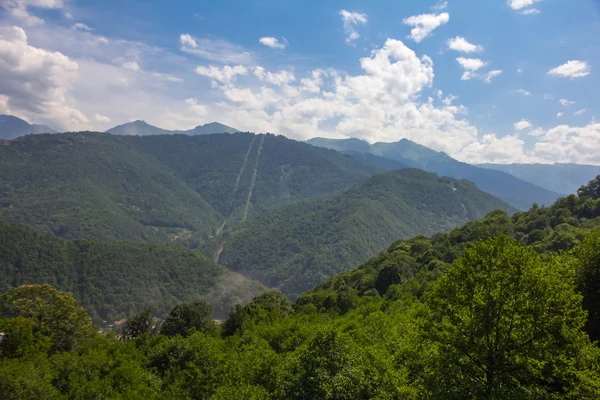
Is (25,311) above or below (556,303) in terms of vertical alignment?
below

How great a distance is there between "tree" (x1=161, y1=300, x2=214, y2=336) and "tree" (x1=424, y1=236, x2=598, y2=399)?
59516 mm

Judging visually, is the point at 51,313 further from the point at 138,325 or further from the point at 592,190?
the point at 592,190

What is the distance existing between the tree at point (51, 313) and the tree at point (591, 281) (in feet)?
217

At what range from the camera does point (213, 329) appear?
68.2 metres

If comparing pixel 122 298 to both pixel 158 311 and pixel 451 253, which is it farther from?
pixel 451 253

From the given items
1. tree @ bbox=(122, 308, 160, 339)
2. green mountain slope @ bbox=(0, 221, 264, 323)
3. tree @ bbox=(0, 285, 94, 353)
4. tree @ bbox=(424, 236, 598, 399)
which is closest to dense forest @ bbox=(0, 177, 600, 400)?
tree @ bbox=(424, 236, 598, 399)

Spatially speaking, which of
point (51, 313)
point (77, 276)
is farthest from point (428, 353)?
point (77, 276)

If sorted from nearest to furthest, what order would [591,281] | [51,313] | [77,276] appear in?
[591,281] < [51,313] < [77,276]

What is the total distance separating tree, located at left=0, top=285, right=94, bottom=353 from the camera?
2156 inches

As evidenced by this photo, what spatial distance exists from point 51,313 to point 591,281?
70.5 metres

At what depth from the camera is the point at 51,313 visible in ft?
185

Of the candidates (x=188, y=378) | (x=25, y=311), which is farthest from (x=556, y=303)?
(x=25, y=311)

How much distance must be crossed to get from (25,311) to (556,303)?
6984 cm

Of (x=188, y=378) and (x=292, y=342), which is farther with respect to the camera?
(x=292, y=342)
